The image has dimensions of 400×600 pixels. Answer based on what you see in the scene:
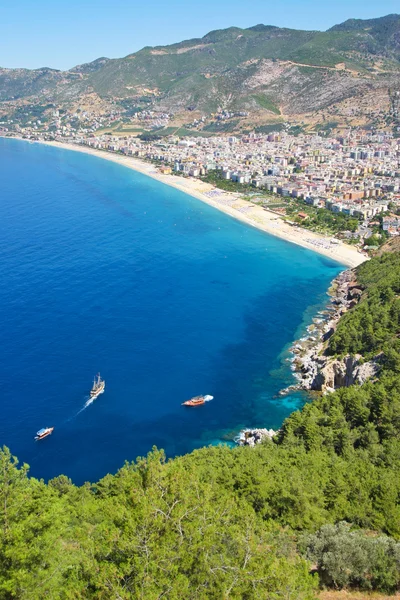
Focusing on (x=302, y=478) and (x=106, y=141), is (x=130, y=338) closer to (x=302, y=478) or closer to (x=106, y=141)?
(x=302, y=478)

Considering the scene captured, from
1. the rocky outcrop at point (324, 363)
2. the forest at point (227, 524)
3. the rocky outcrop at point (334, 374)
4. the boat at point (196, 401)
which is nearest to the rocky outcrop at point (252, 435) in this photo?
the boat at point (196, 401)

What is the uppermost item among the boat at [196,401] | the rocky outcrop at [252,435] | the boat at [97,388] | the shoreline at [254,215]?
the shoreline at [254,215]

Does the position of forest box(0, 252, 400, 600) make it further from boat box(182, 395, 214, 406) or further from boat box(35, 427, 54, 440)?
boat box(182, 395, 214, 406)

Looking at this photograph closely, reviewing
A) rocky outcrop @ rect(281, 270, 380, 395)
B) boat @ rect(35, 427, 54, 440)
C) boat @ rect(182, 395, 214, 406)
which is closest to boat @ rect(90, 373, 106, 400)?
boat @ rect(35, 427, 54, 440)

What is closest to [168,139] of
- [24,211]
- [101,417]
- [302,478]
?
[24,211]

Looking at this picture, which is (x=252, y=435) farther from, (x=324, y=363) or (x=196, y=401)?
(x=324, y=363)

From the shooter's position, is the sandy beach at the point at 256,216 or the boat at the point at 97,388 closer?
the boat at the point at 97,388

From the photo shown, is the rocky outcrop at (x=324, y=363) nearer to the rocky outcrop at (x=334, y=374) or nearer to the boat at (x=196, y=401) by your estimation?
the rocky outcrop at (x=334, y=374)

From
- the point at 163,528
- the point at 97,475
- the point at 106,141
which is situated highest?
the point at 106,141
